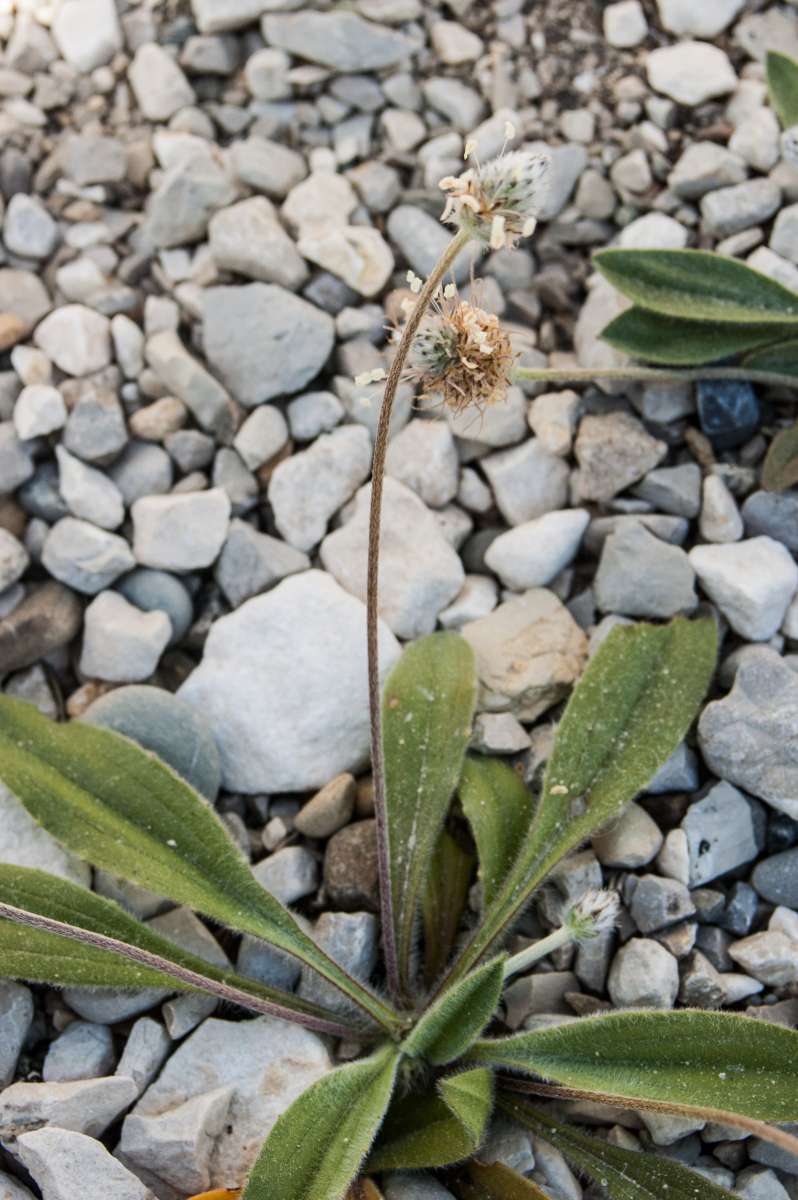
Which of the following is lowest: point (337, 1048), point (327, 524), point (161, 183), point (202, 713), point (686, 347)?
point (337, 1048)

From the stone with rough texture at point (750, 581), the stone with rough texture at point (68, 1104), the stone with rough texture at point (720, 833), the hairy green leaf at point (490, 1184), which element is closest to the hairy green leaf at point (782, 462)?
the stone with rough texture at point (750, 581)

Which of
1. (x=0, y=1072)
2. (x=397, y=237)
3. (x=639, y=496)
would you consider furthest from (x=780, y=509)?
(x=0, y=1072)

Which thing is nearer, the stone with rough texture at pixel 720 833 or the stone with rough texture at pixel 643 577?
the stone with rough texture at pixel 720 833

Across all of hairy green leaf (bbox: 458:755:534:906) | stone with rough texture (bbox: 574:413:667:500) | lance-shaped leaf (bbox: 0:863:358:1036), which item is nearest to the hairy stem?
lance-shaped leaf (bbox: 0:863:358:1036)

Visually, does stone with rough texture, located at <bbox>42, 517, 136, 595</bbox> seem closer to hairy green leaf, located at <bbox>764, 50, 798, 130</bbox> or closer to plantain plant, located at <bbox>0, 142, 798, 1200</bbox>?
plantain plant, located at <bbox>0, 142, 798, 1200</bbox>

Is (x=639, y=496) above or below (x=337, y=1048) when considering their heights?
above

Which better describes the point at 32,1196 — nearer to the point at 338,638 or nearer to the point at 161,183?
the point at 338,638

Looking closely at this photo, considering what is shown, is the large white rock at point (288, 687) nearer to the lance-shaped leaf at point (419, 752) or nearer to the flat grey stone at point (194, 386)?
the lance-shaped leaf at point (419, 752)
